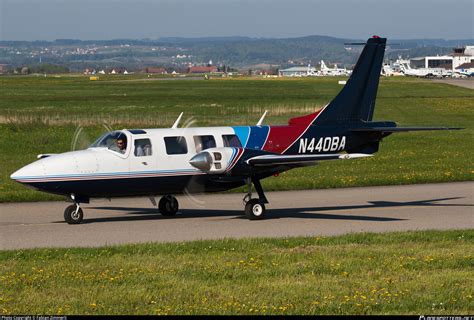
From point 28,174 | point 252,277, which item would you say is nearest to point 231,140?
point 28,174

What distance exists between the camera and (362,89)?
2586cm

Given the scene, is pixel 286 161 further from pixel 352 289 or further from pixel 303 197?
pixel 352 289

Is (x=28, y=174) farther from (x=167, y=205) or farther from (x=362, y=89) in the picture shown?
(x=362, y=89)

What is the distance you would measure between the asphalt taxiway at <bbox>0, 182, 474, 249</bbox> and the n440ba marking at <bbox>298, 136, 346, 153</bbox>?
1573mm

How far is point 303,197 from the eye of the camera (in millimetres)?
27109

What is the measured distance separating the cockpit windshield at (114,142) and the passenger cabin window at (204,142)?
1.77 m

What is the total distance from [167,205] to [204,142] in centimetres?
198

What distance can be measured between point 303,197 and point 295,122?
9.46ft

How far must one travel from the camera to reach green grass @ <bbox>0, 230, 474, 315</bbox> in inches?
519

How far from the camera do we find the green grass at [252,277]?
13.2 m

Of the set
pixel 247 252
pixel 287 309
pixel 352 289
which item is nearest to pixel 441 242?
pixel 247 252

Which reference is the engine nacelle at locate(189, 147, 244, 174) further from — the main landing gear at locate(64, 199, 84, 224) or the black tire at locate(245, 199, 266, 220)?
the main landing gear at locate(64, 199, 84, 224)

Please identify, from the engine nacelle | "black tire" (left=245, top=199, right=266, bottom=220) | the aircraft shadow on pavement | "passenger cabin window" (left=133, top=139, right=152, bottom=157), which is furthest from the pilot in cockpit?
"black tire" (left=245, top=199, right=266, bottom=220)

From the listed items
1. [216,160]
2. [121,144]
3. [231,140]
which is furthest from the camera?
[231,140]
